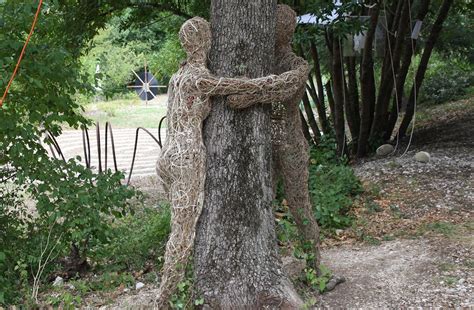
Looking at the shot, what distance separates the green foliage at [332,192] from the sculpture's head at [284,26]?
237cm

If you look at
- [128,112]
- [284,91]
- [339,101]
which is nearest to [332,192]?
[284,91]

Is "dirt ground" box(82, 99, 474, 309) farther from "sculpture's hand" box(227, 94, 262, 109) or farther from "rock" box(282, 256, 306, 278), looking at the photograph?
"sculpture's hand" box(227, 94, 262, 109)

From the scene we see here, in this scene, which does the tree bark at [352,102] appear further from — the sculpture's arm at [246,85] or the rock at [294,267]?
the sculpture's arm at [246,85]

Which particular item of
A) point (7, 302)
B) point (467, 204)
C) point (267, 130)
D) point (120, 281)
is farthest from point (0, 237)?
point (467, 204)

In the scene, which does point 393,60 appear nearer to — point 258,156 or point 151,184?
point 151,184

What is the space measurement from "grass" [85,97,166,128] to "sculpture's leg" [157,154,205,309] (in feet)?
55.3

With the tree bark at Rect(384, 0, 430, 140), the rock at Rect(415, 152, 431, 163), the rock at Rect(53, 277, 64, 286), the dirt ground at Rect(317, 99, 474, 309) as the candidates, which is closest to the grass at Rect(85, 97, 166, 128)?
the tree bark at Rect(384, 0, 430, 140)

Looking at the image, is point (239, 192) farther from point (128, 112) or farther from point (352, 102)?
point (128, 112)

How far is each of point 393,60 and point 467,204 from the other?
3.73 metres

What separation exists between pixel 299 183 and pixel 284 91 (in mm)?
778

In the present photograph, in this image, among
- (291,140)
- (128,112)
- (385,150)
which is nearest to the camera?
(291,140)

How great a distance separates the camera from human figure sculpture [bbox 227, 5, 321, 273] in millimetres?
3934

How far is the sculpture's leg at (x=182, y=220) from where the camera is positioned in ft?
11.3

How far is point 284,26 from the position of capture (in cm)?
394
